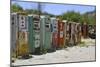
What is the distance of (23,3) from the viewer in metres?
2.39

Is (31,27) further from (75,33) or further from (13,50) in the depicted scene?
(75,33)

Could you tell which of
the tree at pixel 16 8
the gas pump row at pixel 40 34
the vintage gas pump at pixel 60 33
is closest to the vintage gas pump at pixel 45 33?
the gas pump row at pixel 40 34

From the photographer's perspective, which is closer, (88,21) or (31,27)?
(31,27)

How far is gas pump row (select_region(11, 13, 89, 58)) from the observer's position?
2357 mm

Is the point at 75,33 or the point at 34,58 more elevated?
the point at 75,33

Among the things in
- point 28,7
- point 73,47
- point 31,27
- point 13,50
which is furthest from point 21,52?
point 73,47

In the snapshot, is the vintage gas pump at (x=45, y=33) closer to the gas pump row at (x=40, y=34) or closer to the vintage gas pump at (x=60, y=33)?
the gas pump row at (x=40, y=34)

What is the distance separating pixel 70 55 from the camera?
2637 mm

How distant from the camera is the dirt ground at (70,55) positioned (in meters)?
2.45

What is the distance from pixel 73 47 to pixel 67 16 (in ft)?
1.35

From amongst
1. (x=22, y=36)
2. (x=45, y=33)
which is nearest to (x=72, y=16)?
(x=45, y=33)

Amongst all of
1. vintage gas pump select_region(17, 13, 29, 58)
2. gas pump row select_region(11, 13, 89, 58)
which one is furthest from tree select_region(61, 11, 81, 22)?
vintage gas pump select_region(17, 13, 29, 58)

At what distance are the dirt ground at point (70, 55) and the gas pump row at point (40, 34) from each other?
0.06m

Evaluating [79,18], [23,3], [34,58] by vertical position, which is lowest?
[34,58]
